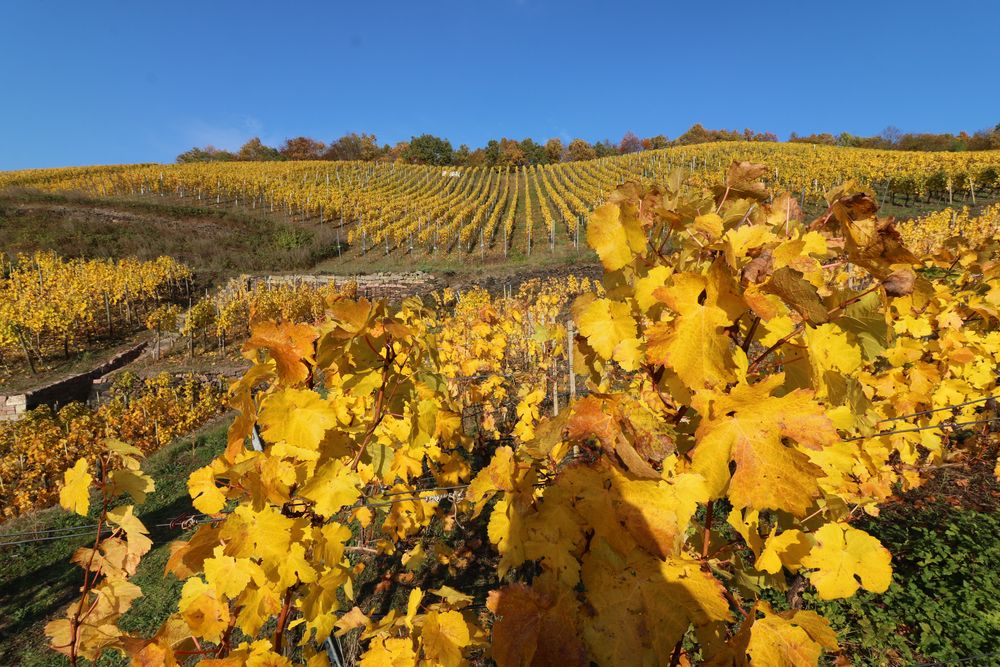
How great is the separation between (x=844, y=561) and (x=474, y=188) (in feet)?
174

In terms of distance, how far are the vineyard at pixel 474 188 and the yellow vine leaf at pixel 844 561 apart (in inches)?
1002

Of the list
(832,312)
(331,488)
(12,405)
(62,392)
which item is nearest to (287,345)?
(331,488)

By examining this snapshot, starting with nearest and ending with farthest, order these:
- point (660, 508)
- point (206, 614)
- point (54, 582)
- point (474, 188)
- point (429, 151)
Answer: point (660, 508) < point (206, 614) < point (54, 582) < point (474, 188) < point (429, 151)

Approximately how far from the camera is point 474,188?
167 feet

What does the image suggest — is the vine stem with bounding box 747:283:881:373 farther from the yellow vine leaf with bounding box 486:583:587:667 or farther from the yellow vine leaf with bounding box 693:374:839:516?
the yellow vine leaf with bounding box 486:583:587:667

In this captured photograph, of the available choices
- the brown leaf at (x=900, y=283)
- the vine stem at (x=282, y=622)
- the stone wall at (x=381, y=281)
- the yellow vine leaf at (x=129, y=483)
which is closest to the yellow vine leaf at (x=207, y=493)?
the yellow vine leaf at (x=129, y=483)

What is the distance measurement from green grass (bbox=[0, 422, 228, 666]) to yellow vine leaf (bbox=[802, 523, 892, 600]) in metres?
4.85

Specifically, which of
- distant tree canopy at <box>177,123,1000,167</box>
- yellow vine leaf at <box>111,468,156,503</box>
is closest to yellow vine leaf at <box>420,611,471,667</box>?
yellow vine leaf at <box>111,468,156,503</box>

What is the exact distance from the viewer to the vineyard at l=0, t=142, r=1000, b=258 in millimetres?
31109

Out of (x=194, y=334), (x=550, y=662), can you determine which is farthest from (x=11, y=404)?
(x=550, y=662)

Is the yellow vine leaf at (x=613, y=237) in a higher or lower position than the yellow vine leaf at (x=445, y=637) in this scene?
higher

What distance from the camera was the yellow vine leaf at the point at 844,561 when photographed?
1153mm

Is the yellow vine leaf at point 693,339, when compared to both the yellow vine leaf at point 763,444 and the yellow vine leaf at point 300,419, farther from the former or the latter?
the yellow vine leaf at point 300,419

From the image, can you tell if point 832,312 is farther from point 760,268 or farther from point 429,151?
point 429,151
